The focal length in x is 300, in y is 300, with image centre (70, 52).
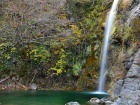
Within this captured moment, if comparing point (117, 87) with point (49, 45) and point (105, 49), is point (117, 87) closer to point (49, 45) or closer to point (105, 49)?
point (105, 49)

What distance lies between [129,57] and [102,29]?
7.37 meters

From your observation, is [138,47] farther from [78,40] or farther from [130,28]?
[78,40]

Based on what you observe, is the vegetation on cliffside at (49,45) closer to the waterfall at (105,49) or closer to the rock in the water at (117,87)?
the waterfall at (105,49)

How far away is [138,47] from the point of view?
38.8ft

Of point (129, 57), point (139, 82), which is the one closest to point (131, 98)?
point (139, 82)

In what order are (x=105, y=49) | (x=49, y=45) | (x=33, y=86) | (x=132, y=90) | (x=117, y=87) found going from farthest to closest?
(x=49, y=45) < (x=33, y=86) < (x=105, y=49) < (x=117, y=87) < (x=132, y=90)

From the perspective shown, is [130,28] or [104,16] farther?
[104,16]

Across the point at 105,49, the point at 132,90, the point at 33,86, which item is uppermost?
the point at 105,49

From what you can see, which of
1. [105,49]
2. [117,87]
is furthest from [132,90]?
[105,49]

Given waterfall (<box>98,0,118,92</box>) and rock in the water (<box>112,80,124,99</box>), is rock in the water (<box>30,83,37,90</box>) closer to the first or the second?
waterfall (<box>98,0,118,92</box>)

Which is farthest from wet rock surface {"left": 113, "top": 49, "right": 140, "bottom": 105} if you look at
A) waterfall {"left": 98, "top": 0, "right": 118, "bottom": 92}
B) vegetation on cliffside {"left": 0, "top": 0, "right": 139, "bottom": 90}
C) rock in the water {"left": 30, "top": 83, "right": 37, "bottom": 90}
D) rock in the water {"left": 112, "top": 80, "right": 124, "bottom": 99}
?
rock in the water {"left": 30, "top": 83, "right": 37, "bottom": 90}

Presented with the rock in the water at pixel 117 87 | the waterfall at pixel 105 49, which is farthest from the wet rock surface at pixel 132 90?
the waterfall at pixel 105 49

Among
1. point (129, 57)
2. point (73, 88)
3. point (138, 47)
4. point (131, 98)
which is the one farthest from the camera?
point (73, 88)

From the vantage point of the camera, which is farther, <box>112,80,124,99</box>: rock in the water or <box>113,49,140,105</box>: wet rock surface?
<box>112,80,124,99</box>: rock in the water
